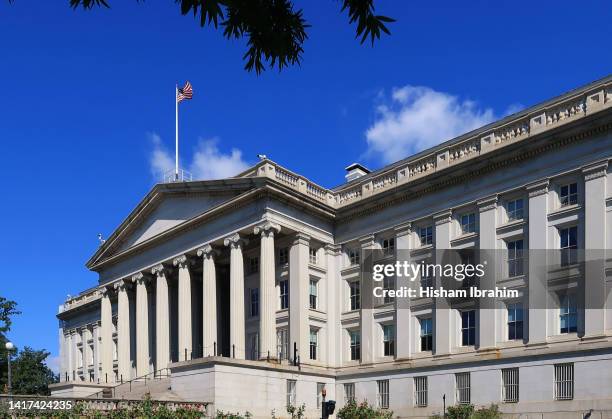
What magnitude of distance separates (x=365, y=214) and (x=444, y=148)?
7012 millimetres

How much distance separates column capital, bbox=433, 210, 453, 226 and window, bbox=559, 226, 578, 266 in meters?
6.67

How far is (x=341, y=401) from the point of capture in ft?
138

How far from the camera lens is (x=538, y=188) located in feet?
→ 113

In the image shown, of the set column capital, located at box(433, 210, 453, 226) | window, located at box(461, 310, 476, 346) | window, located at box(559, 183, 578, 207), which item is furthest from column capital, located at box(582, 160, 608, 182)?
window, located at box(461, 310, 476, 346)

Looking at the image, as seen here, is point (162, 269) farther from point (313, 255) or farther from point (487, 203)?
point (487, 203)

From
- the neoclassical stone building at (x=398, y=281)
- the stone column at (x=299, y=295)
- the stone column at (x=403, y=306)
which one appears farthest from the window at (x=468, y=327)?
the stone column at (x=299, y=295)

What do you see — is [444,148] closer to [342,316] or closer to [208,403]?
[342,316]

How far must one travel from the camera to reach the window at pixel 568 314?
32.3 metres

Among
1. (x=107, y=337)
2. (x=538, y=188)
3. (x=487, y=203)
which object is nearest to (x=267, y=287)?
(x=487, y=203)

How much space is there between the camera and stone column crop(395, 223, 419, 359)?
129ft

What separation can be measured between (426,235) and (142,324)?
24188 mm

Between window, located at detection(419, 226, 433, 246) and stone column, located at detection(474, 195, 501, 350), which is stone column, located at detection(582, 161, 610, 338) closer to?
stone column, located at detection(474, 195, 501, 350)

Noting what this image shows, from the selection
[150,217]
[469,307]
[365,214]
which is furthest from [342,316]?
[150,217]

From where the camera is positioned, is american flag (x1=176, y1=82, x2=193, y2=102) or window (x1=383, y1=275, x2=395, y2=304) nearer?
window (x1=383, y1=275, x2=395, y2=304)
